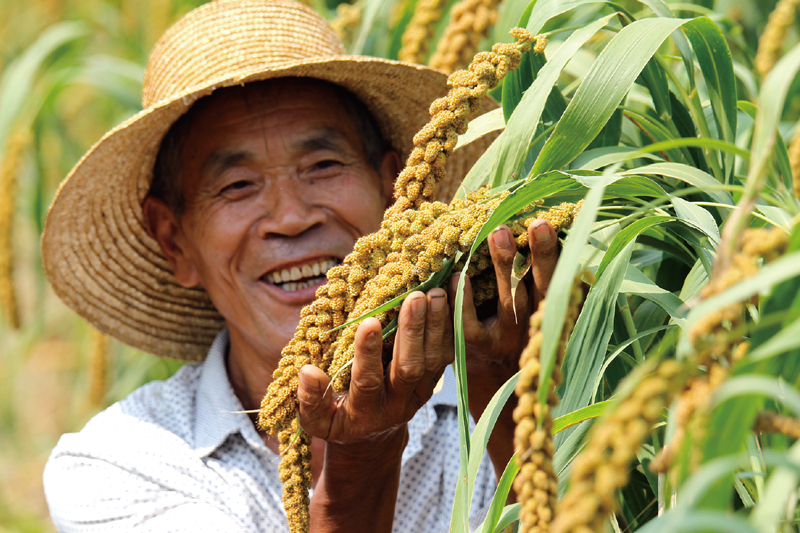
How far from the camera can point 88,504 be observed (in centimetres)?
143

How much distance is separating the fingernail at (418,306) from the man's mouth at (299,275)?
0.68m

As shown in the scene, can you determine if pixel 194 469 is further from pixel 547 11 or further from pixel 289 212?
pixel 547 11

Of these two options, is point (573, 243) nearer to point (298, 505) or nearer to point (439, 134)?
point (439, 134)

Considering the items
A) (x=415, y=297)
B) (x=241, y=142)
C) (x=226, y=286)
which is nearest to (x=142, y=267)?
(x=226, y=286)

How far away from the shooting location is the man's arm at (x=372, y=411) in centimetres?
92

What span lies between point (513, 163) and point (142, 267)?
1213 mm

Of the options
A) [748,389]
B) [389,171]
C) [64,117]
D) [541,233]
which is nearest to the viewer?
[748,389]

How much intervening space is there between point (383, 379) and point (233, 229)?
0.67m

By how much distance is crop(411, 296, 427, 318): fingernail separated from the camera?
0.88m

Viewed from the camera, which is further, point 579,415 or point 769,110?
point 579,415

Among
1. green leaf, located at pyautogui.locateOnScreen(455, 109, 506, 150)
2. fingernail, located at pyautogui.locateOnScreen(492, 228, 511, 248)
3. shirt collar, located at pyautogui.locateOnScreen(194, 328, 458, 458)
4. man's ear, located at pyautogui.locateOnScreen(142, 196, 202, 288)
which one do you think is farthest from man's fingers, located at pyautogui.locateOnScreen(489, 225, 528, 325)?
man's ear, located at pyautogui.locateOnScreen(142, 196, 202, 288)

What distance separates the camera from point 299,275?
5.12 ft

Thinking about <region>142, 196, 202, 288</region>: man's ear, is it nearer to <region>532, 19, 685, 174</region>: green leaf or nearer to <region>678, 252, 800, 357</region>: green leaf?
<region>532, 19, 685, 174</region>: green leaf

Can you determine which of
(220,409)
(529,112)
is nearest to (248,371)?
(220,409)
